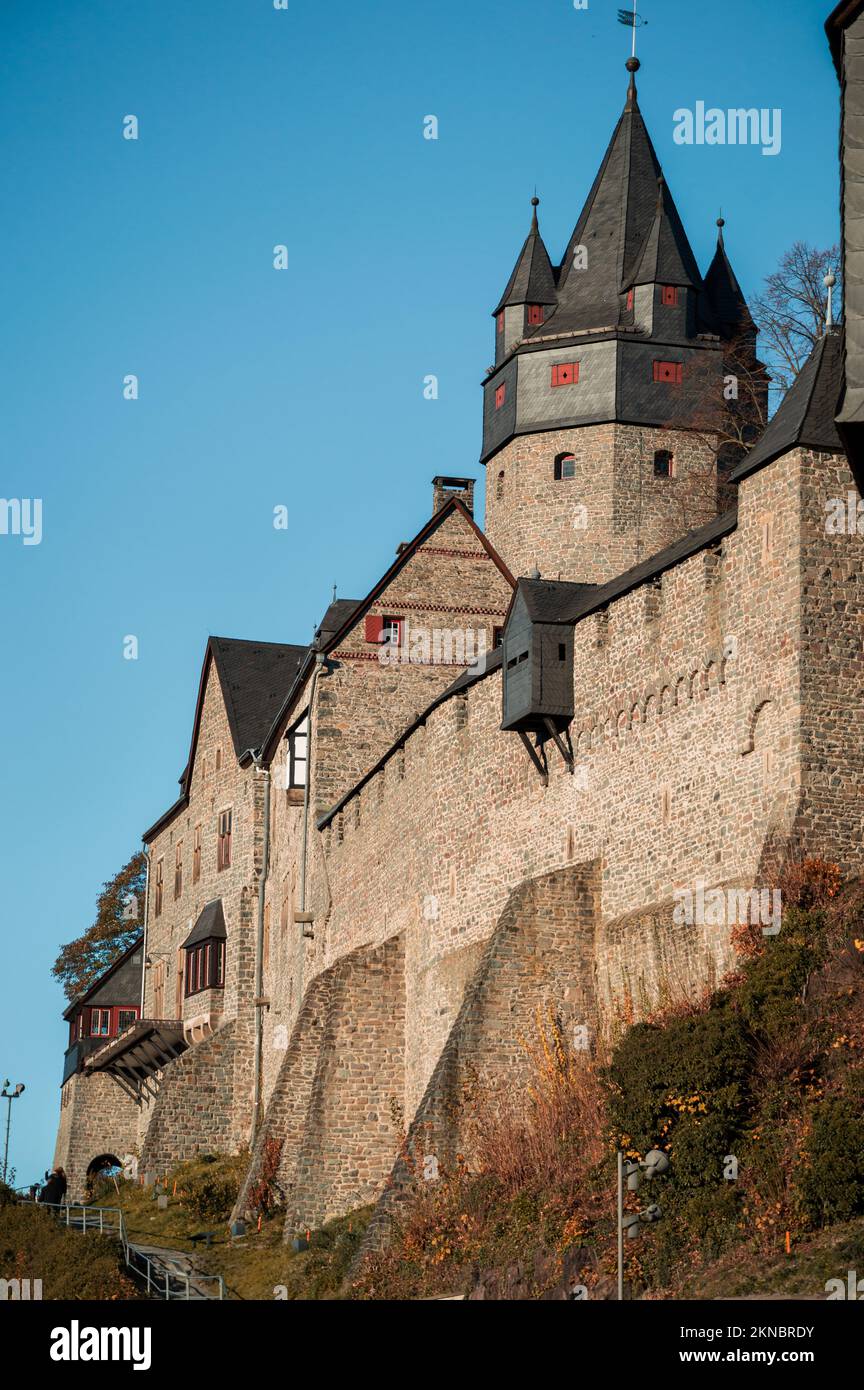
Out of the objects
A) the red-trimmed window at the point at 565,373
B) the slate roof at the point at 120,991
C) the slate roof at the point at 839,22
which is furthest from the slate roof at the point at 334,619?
the slate roof at the point at 839,22

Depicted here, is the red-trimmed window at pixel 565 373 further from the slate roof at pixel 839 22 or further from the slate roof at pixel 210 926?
the slate roof at pixel 839 22

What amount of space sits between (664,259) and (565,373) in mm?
3642

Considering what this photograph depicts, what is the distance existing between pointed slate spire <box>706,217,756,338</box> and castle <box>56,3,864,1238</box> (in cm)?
12

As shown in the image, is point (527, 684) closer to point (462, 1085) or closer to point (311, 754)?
point (462, 1085)

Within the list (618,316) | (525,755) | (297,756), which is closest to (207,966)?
(297,756)

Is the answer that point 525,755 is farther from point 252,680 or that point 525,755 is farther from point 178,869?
point 178,869

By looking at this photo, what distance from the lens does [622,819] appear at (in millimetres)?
26609

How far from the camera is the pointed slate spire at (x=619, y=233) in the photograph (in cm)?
5078

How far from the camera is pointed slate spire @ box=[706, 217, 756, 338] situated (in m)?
51.2

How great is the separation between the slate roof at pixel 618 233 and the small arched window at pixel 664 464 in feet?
12.4

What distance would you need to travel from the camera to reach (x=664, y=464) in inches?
1905

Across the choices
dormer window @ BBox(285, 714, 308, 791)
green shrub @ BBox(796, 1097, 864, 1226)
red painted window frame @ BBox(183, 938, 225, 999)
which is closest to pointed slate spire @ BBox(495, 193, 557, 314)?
dormer window @ BBox(285, 714, 308, 791)

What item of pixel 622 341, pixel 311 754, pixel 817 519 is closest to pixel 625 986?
pixel 817 519
